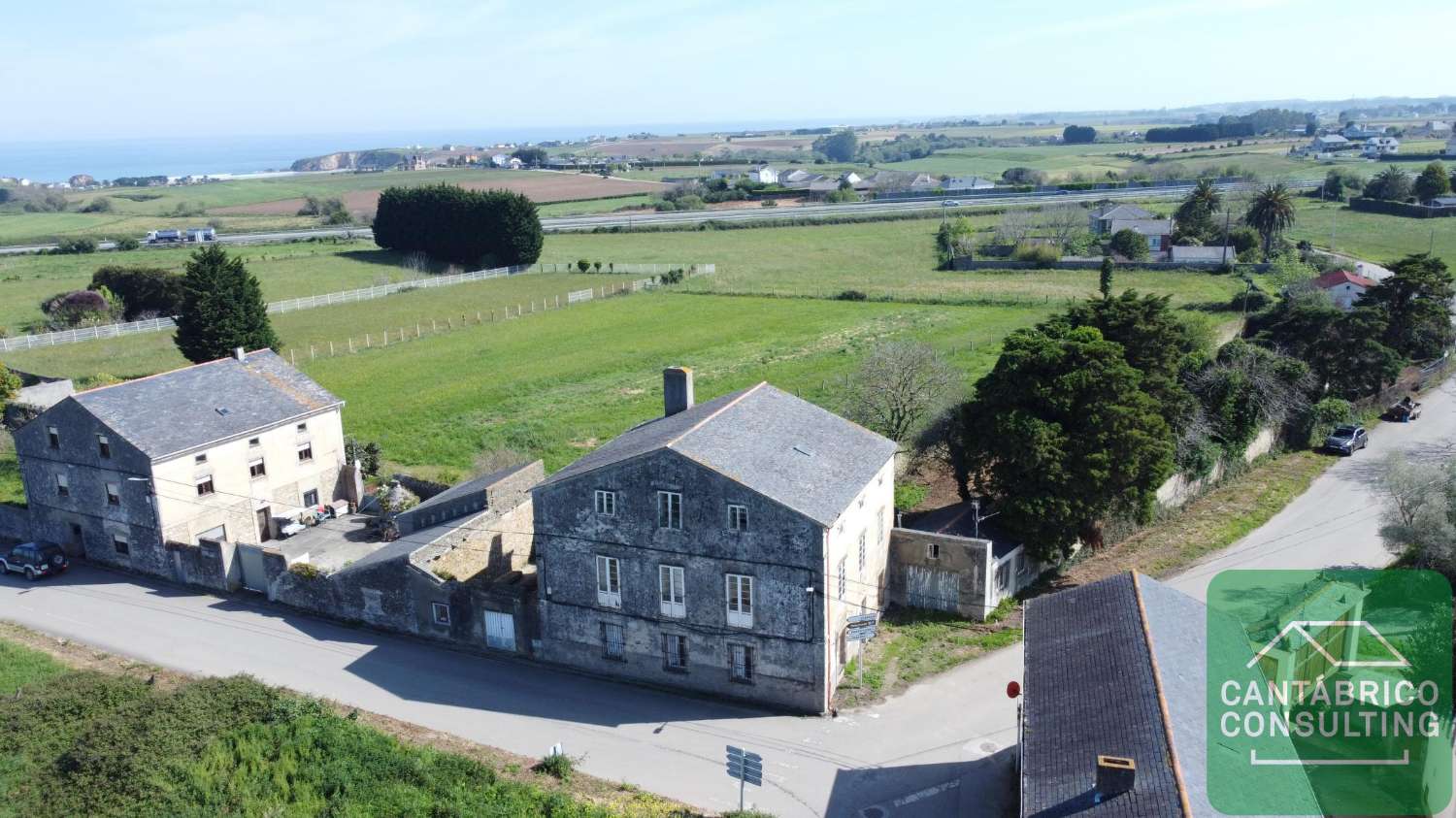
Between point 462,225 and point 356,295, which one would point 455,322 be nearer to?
point 356,295

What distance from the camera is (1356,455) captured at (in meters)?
46.4

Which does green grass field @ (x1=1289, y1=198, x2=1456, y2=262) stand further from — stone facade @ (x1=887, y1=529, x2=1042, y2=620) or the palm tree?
stone facade @ (x1=887, y1=529, x2=1042, y2=620)

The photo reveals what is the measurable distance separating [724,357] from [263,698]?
42.0 metres

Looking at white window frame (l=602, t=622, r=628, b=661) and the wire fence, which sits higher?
the wire fence

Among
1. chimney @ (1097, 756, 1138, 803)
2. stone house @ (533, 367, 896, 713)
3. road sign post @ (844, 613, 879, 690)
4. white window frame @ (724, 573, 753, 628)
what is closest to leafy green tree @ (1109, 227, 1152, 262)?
stone house @ (533, 367, 896, 713)

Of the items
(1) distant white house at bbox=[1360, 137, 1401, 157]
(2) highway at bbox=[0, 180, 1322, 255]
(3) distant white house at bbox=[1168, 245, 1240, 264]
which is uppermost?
(1) distant white house at bbox=[1360, 137, 1401, 157]

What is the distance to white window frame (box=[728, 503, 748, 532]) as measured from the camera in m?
27.3

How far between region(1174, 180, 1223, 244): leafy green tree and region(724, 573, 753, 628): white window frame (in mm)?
81579

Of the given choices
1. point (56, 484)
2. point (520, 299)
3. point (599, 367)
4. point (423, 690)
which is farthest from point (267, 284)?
point (423, 690)

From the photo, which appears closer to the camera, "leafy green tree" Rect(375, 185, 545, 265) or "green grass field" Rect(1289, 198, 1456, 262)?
"green grass field" Rect(1289, 198, 1456, 262)

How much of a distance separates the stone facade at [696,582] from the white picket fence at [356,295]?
5851 cm

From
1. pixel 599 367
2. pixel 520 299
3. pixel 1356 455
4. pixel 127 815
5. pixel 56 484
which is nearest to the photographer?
pixel 127 815

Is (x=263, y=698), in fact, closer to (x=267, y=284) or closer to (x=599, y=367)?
(x=599, y=367)

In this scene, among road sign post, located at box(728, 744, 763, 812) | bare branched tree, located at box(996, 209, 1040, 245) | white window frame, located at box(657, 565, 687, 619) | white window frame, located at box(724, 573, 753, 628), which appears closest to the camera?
road sign post, located at box(728, 744, 763, 812)
